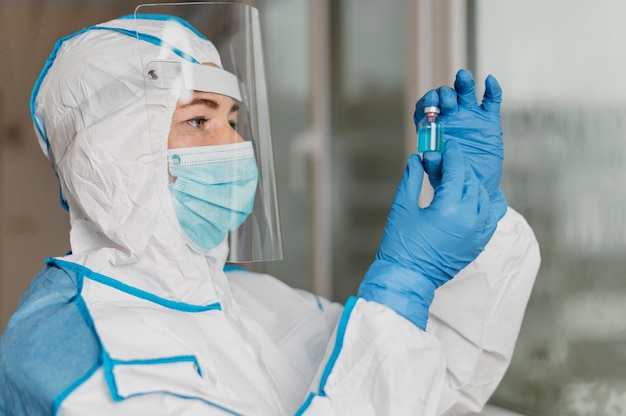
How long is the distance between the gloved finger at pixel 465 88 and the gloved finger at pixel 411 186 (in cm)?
18

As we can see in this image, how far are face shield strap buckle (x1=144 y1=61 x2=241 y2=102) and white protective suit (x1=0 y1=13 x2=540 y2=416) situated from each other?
28mm

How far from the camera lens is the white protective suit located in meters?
0.88

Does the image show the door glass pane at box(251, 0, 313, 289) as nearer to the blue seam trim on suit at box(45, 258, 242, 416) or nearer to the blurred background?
the blurred background

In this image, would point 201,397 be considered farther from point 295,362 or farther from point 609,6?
point 609,6

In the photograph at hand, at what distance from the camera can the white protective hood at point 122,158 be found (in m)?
1.06

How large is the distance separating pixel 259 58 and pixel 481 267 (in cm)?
59

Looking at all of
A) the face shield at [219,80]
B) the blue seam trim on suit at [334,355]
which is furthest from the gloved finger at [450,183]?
the face shield at [219,80]

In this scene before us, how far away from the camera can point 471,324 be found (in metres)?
1.13

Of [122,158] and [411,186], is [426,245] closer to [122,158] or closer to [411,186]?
[411,186]

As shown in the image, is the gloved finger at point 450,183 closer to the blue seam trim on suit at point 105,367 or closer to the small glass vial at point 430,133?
the small glass vial at point 430,133

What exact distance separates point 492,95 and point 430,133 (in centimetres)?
→ 18

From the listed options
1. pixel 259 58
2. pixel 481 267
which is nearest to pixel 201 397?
pixel 481 267

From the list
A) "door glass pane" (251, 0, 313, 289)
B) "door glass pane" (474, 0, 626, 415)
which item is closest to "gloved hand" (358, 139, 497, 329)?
"door glass pane" (474, 0, 626, 415)

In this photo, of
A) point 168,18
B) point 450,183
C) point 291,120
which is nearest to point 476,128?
point 450,183
